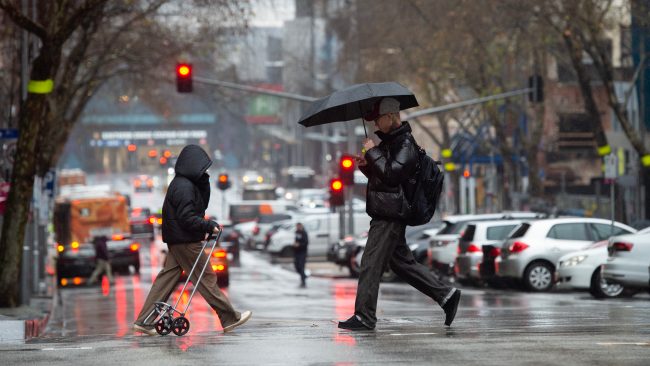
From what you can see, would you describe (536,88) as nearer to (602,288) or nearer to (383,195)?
(602,288)

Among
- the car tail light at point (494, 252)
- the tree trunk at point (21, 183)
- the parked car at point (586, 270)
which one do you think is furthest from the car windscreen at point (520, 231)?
the tree trunk at point (21, 183)

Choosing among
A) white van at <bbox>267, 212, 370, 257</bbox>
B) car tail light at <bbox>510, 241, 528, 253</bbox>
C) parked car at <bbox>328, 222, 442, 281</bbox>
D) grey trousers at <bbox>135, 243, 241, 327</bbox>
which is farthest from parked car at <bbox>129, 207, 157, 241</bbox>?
grey trousers at <bbox>135, 243, 241, 327</bbox>

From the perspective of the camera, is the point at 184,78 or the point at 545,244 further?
the point at 184,78

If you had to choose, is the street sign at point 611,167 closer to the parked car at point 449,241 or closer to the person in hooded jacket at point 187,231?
the parked car at point 449,241

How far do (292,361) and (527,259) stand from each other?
64.0ft

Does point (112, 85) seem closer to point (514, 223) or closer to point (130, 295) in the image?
point (130, 295)

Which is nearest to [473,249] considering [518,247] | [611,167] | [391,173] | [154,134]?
[518,247]

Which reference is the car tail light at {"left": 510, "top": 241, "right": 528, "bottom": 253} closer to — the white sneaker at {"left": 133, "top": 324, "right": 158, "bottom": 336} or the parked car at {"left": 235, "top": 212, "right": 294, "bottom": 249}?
the white sneaker at {"left": 133, "top": 324, "right": 158, "bottom": 336}

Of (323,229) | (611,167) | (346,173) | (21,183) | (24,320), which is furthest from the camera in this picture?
(323,229)

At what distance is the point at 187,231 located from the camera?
13.9 m

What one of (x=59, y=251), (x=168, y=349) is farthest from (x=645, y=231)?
(x=59, y=251)

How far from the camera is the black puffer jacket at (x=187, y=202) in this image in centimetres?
1384

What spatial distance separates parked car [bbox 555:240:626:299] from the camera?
26203mm

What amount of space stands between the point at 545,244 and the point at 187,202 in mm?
16715
